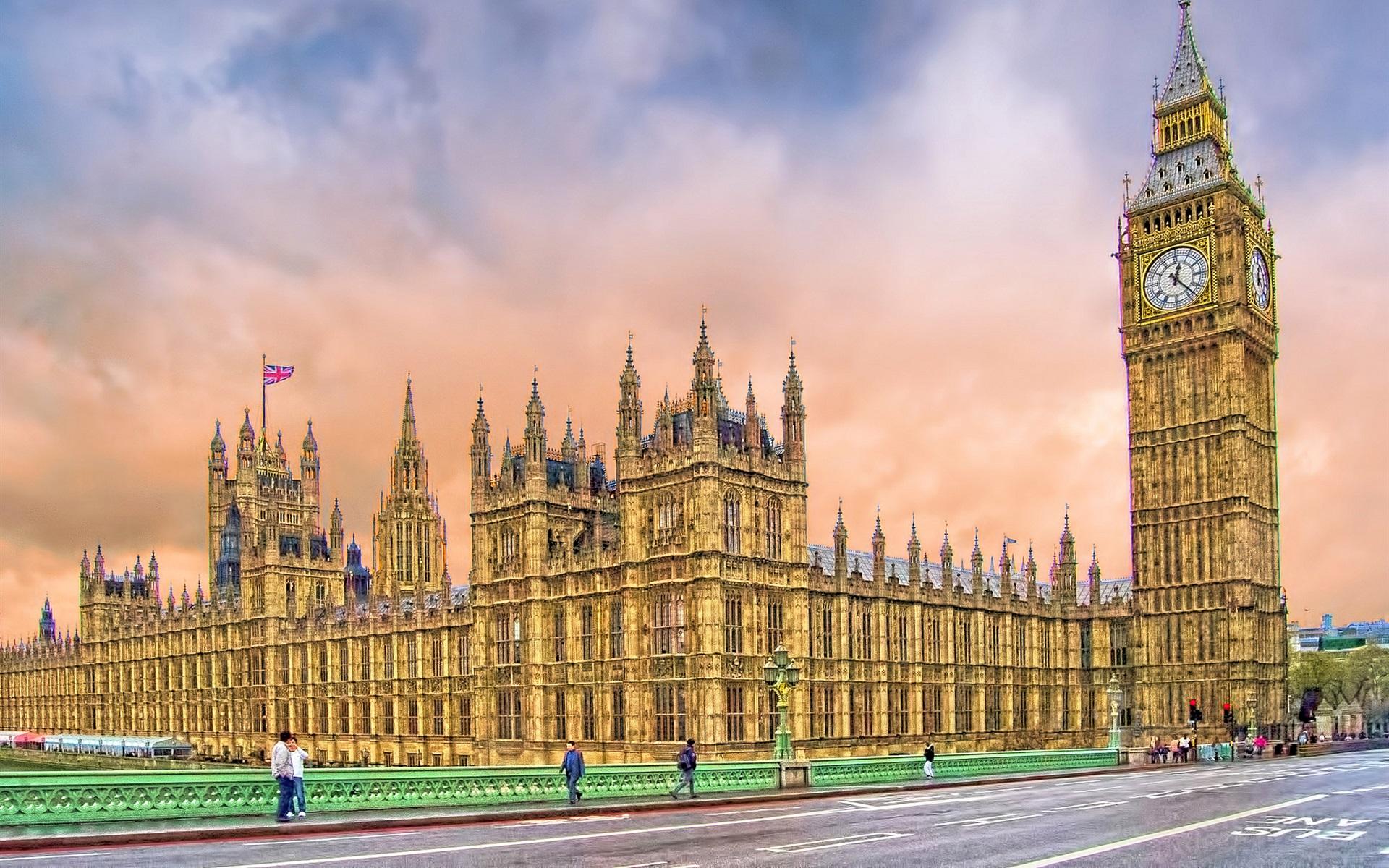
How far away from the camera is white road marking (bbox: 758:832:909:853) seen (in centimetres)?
2525

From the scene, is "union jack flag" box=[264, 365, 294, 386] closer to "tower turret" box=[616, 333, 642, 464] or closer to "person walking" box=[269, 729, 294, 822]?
"tower turret" box=[616, 333, 642, 464]

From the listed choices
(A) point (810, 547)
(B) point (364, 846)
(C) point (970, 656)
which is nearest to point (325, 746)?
(A) point (810, 547)

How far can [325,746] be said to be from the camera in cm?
9400

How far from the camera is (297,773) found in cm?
2909

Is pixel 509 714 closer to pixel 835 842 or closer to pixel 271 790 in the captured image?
pixel 271 790

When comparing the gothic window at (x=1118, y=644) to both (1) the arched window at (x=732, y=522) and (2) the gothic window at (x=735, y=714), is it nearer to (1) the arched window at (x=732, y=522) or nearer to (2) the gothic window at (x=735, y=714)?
(2) the gothic window at (x=735, y=714)

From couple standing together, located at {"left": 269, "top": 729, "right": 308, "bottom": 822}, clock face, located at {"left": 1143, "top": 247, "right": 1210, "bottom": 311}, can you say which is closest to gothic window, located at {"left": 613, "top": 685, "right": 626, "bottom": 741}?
couple standing together, located at {"left": 269, "top": 729, "right": 308, "bottom": 822}

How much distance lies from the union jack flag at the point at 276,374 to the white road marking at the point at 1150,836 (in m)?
88.6

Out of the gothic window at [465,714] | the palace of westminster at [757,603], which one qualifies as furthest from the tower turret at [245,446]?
the gothic window at [465,714]

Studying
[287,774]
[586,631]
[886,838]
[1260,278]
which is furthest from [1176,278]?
[287,774]

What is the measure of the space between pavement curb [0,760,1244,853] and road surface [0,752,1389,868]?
356mm

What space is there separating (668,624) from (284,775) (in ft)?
104

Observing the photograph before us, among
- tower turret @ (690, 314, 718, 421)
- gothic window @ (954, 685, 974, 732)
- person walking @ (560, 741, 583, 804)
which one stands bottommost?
gothic window @ (954, 685, 974, 732)

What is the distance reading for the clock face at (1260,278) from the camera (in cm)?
8600
